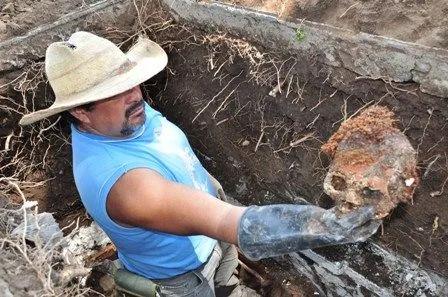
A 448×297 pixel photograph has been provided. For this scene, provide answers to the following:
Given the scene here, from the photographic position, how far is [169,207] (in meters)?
1.64

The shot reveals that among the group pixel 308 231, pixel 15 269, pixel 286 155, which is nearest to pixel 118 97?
pixel 15 269

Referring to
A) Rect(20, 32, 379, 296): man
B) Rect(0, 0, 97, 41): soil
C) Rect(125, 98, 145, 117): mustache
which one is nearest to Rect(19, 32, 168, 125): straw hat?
Rect(20, 32, 379, 296): man

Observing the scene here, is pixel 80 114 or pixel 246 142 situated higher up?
pixel 80 114

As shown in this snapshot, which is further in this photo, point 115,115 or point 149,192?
point 115,115

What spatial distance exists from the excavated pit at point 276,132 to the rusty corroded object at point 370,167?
0.47 metres

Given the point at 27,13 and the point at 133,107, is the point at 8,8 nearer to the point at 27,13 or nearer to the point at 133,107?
the point at 27,13

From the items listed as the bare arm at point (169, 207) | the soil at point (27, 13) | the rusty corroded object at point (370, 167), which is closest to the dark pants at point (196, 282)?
the bare arm at point (169, 207)

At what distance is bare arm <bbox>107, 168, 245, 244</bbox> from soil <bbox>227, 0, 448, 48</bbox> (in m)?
1.43

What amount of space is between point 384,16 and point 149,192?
1678 millimetres

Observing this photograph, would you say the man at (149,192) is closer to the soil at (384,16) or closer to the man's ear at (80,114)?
the man's ear at (80,114)

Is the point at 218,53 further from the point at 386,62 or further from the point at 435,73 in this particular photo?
the point at 435,73

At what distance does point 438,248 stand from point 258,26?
1.65 metres

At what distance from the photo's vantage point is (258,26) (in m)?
2.97

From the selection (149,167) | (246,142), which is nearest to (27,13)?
(246,142)
